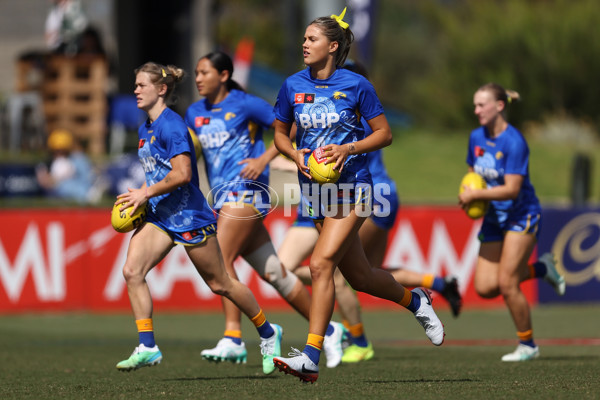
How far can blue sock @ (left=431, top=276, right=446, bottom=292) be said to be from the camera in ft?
32.0

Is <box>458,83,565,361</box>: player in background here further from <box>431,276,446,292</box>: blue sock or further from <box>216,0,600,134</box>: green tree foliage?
<box>216,0,600,134</box>: green tree foliage

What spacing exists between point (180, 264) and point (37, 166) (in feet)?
17.1

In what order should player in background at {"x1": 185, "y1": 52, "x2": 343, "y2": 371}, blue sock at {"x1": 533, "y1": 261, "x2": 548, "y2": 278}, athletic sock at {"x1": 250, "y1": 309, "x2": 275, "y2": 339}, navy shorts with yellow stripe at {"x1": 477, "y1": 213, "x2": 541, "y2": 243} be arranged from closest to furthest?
athletic sock at {"x1": 250, "y1": 309, "x2": 275, "y2": 339}, player in background at {"x1": 185, "y1": 52, "x2": 343, "y2": 371}, navy shorts with yellow stripe at {"x1": 477, "y1": 213, "x2": 541, "y2": 243}, blue sock at {"x1": 533, "y1": 261, "x2": 548, "y2": 278}

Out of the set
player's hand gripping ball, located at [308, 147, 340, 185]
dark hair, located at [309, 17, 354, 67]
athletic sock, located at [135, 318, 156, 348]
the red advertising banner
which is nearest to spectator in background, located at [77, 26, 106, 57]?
the red advertising banner

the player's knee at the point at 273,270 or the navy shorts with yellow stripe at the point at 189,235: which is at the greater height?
the navy shorts with yellow stripe at the point at 189,235

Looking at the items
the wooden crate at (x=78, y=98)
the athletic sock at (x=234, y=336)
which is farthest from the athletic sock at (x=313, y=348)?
the wooden crate at (x=78, y=98)

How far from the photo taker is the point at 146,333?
7.21 meters

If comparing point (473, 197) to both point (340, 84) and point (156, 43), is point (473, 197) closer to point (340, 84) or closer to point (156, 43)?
point (340, 84)

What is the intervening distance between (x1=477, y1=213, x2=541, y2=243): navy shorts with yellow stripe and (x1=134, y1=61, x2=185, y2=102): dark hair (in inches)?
117

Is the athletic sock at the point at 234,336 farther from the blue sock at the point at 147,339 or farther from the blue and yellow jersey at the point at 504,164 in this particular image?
the blue and yellow jersey at the point at 504,164

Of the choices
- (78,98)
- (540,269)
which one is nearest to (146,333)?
(540,269)

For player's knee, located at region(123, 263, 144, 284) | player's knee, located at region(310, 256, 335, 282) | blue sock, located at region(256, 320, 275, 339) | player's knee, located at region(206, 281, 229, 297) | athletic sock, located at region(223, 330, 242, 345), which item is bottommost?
athletic sock, located at region(223, 330, 242, 345)

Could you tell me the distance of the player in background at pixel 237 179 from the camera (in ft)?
27.6

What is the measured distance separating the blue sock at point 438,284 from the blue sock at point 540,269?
83cm
